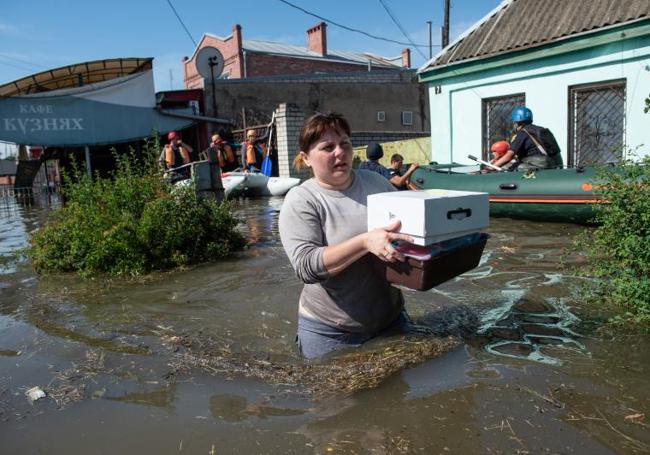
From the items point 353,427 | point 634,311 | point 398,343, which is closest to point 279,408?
point 353,427

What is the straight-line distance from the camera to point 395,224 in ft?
8.42

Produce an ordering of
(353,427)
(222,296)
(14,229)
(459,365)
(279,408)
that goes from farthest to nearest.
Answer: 1. (14,229)
2. (222,296)
3. (459,365)
4. (279,408)
5. (353,427)

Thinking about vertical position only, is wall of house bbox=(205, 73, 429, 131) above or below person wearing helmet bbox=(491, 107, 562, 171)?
above

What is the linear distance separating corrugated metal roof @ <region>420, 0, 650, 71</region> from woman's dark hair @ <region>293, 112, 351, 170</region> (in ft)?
28.1

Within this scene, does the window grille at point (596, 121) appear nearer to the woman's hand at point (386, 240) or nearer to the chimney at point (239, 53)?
A: the woman's hand at point (386, 240)

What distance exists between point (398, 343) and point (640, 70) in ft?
28.6

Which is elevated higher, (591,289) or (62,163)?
(62,163)

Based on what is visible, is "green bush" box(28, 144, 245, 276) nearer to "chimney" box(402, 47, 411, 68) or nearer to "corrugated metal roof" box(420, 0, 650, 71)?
"corrugated metal roof" box(420, 0, 650, 71)

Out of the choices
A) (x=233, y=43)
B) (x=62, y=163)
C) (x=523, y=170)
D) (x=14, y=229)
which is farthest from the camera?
(x=233, y=43)

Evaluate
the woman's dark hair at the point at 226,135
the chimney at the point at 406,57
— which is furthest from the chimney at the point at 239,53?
the woman's dark hair at the point at 226,135

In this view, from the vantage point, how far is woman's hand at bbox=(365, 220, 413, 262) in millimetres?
2539

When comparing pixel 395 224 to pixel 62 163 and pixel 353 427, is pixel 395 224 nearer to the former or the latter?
pixel 353 427

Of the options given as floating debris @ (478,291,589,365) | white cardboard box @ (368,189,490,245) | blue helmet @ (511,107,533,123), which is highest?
blue helmet @ (511,107,533,123)

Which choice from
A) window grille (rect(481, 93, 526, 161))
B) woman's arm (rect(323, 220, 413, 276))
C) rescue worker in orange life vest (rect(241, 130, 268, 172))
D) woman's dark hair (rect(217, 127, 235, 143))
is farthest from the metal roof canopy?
woman's arm (rect(323, 220, 413, 276))
